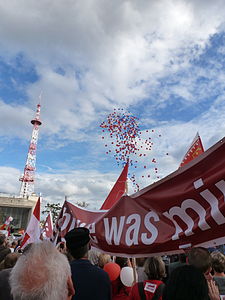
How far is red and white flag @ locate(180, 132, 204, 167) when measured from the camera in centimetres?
611

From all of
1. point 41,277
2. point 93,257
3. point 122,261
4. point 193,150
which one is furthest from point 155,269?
point 193,150

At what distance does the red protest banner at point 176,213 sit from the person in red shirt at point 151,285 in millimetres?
217

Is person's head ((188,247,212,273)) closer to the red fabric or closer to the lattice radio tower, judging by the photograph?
the red fabric

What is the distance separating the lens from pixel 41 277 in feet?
5.17

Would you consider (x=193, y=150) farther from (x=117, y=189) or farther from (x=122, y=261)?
(x=122, y=261)

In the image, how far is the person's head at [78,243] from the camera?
259 cm

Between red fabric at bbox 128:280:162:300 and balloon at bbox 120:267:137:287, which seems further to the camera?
balloon at bbox 120:267:137:287

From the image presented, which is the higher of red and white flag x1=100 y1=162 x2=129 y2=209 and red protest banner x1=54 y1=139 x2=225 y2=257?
red and white flag x1=100 y1=162 x2=129 y2=209

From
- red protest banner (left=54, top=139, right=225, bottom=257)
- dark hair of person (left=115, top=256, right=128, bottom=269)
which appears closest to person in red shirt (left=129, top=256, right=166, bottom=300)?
red protest banner (left=54, top=139, right=225, bottom=257)

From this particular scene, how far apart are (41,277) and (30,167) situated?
193ft

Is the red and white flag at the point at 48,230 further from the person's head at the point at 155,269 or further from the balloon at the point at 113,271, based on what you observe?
the person's head at the point at 155,269

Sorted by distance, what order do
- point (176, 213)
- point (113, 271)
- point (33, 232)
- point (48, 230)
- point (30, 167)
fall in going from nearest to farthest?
point (176, 213)
point (113, 271)
point (33, 232)
point (48, 230)
point (30, 167)

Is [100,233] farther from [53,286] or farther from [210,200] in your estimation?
[53,286]

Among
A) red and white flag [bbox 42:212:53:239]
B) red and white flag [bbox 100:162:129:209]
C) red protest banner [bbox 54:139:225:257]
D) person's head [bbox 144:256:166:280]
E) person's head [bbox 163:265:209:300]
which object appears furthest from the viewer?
red and white flag [bbox 42:212:53:239]
